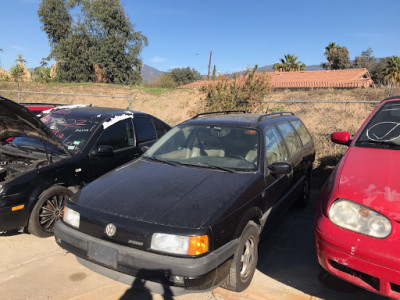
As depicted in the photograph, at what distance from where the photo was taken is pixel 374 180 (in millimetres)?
2389

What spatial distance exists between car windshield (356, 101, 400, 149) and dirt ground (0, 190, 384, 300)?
143cm

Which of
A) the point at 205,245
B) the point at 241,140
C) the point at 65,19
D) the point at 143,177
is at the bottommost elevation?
the point at 205,245

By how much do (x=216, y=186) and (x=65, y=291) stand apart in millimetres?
1689

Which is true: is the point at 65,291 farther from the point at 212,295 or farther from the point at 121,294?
the point at 212,295

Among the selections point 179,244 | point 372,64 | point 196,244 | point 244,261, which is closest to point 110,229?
point 179,244

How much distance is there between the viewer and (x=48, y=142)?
3857mm

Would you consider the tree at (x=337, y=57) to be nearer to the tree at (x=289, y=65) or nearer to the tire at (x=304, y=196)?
the tree at (x=289, y=65)

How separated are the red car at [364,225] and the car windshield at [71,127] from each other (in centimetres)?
321

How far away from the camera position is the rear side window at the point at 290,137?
13.4 ft

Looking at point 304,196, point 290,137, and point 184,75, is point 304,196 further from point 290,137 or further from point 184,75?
point 184,75

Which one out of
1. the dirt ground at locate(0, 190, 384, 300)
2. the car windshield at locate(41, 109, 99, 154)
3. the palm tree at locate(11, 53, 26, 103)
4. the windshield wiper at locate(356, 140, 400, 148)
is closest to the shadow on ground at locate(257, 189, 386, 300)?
the dirt ground at locate(0, 190, 384, 300)

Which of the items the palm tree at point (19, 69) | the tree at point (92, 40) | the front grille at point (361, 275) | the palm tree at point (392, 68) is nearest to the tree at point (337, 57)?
the palm tree at point (392, 68)

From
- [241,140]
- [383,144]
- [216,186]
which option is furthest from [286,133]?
[216,186]

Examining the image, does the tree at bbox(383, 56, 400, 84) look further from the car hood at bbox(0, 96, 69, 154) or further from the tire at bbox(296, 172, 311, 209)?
the car hood at bbox(0, 96, 69, 154)
